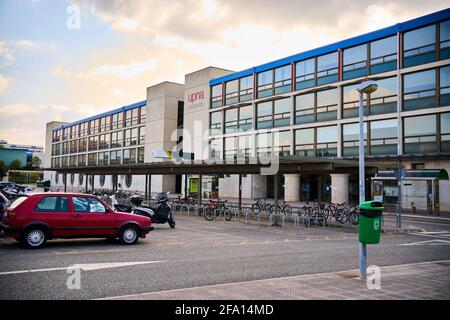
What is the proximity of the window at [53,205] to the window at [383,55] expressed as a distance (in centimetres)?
3101

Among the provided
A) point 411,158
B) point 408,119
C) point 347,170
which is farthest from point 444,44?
point 347,170

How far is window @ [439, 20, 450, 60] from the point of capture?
31455mm

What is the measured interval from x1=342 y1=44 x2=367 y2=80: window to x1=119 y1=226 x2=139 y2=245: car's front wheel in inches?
1193

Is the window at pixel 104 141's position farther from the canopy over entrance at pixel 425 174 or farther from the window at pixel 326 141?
the canopy over entrance at pixel 425 174

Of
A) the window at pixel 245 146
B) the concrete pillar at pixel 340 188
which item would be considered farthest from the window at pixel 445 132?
the window at pixel 245 146

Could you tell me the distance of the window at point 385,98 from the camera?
114 ft

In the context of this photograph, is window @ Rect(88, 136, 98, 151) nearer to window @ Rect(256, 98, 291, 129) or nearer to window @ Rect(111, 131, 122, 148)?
window @ Rect(111, 131, 122, 148)

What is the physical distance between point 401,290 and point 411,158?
28515 mm

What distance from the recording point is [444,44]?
31625 mm

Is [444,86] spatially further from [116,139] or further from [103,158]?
[103,158]

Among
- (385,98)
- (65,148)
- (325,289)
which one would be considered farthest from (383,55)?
(65,148)

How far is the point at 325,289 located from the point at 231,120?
148 feet

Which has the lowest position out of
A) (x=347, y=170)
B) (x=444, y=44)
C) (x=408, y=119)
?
(x=347, y=170)
